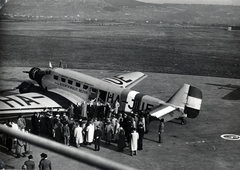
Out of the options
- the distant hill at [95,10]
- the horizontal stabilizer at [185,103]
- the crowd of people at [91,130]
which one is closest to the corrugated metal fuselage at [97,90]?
the horizontal stabilizer at [185,103]

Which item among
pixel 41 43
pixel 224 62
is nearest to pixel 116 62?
pixel 224 62

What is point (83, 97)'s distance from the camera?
821 inches

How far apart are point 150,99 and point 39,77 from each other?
9.22 meters

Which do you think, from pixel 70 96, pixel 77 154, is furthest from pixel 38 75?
pixel 77 154

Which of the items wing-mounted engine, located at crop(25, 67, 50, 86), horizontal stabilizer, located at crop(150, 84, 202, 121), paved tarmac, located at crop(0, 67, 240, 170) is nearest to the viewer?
paved tarmac, located at crop(0, 67, 240, 170)

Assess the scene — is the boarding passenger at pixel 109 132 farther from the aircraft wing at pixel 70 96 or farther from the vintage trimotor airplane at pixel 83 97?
the aircraft wing at pixel 70 96

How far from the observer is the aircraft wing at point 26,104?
17.9m

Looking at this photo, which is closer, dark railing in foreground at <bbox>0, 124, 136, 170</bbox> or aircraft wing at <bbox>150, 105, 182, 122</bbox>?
dark railing in foreground at <bbox>0, 124, 136, 170</bbox>


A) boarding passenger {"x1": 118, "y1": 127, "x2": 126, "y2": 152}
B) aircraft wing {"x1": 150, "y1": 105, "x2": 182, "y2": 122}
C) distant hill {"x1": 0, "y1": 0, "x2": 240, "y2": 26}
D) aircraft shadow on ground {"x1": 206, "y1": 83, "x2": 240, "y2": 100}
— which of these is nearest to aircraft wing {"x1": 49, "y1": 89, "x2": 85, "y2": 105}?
aircraft wing {"x1": 150, "y1": 105, "x2": 182, "y2": 122}

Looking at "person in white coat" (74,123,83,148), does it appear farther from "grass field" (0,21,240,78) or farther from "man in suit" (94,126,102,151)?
"grass field" (0,21,240,78)

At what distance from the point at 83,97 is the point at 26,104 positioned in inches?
150

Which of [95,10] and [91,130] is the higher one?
[95,10]

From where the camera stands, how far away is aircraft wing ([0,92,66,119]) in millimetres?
17938

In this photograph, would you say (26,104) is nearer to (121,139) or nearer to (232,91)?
(121,139)
